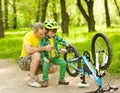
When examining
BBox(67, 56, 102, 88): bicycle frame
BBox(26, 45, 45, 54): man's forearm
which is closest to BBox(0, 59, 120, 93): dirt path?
BBox(67, 56, 102, 88): bicycle frame

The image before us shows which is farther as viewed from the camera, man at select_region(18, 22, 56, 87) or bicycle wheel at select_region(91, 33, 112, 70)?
man at select_region(18, 22, 56, 87)

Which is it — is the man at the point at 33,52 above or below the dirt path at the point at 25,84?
above

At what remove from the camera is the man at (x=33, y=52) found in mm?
8258

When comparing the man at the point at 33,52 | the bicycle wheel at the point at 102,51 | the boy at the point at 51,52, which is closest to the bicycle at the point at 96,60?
the bicycle wheel at the point at 102,51

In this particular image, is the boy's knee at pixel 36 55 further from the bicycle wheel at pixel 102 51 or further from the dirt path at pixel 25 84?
the bicycle wheel at pixel 102 51

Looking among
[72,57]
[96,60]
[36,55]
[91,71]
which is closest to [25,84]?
[36,55]

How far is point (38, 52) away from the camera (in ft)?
27.1

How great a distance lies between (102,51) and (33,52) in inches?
57.9

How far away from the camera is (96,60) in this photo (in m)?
7.56

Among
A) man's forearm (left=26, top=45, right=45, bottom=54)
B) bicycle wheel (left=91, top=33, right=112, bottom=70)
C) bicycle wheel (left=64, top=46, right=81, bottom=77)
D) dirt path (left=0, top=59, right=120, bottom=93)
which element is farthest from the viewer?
bicycle wheel (left=64, top=46, right=81, bottom=77)

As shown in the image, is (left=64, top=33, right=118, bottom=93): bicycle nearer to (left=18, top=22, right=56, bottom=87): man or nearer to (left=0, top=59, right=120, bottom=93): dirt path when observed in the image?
(left=0, top=59, right=120, bottom=93): dirt path

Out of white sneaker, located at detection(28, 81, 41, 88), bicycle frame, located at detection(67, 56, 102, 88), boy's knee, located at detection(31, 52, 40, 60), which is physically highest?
boy's knee, located at detection(31, 52, 40, 60)

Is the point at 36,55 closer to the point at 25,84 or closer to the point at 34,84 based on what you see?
the point at 34,84

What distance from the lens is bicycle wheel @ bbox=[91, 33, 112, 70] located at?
740 cm
